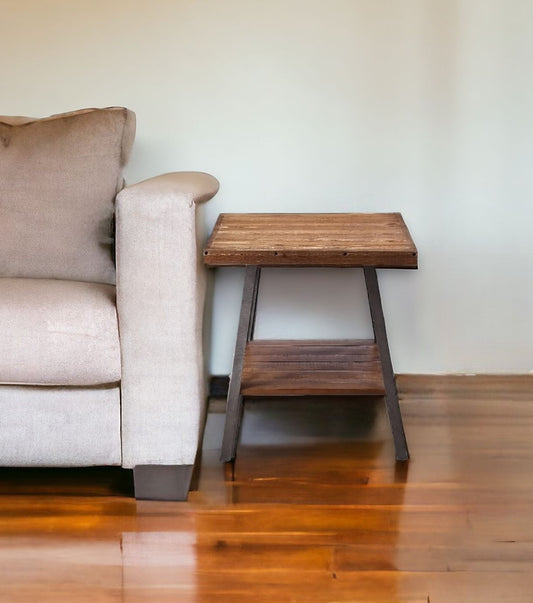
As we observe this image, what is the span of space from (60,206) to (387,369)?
0.90m

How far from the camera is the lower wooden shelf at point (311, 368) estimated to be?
2.39 metres

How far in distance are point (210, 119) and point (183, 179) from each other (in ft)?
1.88

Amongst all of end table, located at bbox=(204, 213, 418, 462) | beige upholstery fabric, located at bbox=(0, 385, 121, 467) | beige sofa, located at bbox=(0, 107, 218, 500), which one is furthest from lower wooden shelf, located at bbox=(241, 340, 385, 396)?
beige upholstery fabric, located at bbox=(0, 385, 121, 467)

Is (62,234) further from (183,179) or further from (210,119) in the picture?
(210,119)

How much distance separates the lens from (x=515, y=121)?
276 cm

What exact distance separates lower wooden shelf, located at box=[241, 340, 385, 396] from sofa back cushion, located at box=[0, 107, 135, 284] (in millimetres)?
491

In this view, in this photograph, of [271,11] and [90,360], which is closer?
[90,360]

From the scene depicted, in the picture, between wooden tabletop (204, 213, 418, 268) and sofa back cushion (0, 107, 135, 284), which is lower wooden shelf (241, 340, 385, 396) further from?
sofa back cushion (0, 107, 135, 284)

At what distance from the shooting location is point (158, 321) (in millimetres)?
2047

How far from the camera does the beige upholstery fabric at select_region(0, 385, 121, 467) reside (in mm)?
2070

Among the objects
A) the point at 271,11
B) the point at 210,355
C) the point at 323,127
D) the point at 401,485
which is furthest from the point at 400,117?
the point at 401,485

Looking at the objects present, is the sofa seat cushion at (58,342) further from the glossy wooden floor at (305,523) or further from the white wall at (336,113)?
the white wall at (336,113)

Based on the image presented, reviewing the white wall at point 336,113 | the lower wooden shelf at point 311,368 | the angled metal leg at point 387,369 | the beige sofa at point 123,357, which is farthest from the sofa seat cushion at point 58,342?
the white wall at point 336,113

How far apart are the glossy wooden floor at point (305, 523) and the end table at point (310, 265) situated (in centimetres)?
15
